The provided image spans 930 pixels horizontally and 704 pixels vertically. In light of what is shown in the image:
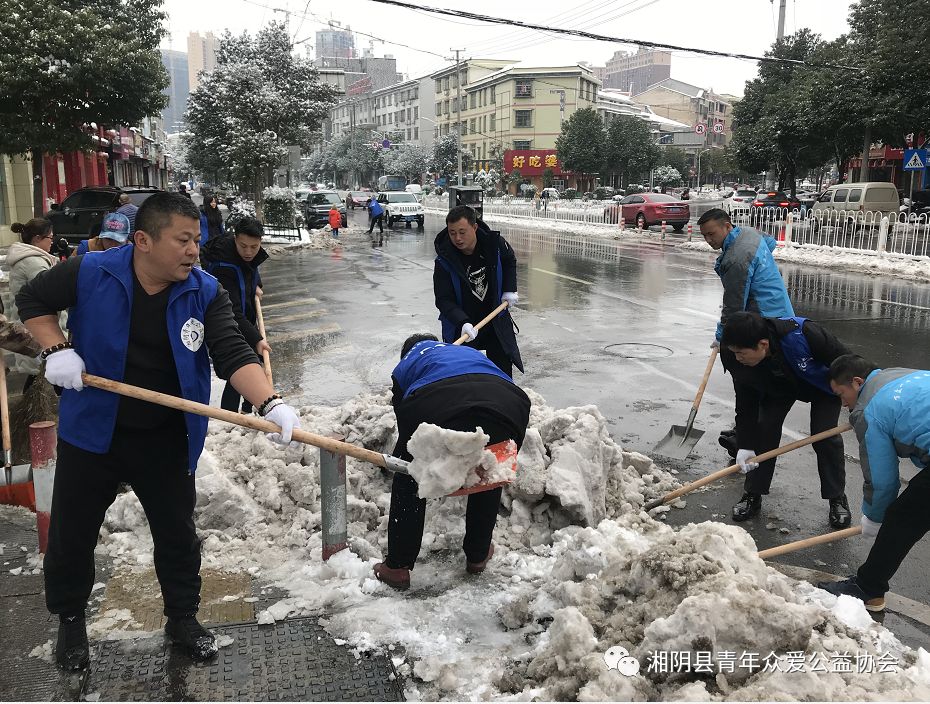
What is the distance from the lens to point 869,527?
142 inches

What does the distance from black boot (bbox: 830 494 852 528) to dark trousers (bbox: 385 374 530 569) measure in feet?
7.35

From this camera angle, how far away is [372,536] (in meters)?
4.18

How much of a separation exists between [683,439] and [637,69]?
17377 centimetres

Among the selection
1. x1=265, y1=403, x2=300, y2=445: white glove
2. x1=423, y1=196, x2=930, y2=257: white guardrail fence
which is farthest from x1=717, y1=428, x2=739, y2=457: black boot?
x1=423, y1=196, x2=930, y2=257: white guardrail fence

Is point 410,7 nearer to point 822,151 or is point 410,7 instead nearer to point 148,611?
point 148,611

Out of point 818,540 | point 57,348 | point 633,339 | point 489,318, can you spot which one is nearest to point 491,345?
point 489,318

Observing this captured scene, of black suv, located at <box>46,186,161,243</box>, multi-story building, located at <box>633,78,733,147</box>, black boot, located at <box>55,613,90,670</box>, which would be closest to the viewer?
black boot, located at <box>55,613,90,670</box>

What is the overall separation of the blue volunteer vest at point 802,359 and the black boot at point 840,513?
0.75 meters

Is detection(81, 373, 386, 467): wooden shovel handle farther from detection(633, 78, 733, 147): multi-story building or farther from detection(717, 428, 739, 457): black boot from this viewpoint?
detection(633, 78, 733, 147): multi-story building

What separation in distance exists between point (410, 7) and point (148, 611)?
12.2m

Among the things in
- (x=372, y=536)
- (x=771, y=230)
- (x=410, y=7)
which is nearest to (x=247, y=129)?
(x=410, y=7)

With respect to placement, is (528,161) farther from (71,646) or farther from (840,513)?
(71,646)

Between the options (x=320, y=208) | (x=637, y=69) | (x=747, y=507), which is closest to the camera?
(x=747, y=507)

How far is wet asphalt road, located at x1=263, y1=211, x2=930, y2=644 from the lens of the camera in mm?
5047
